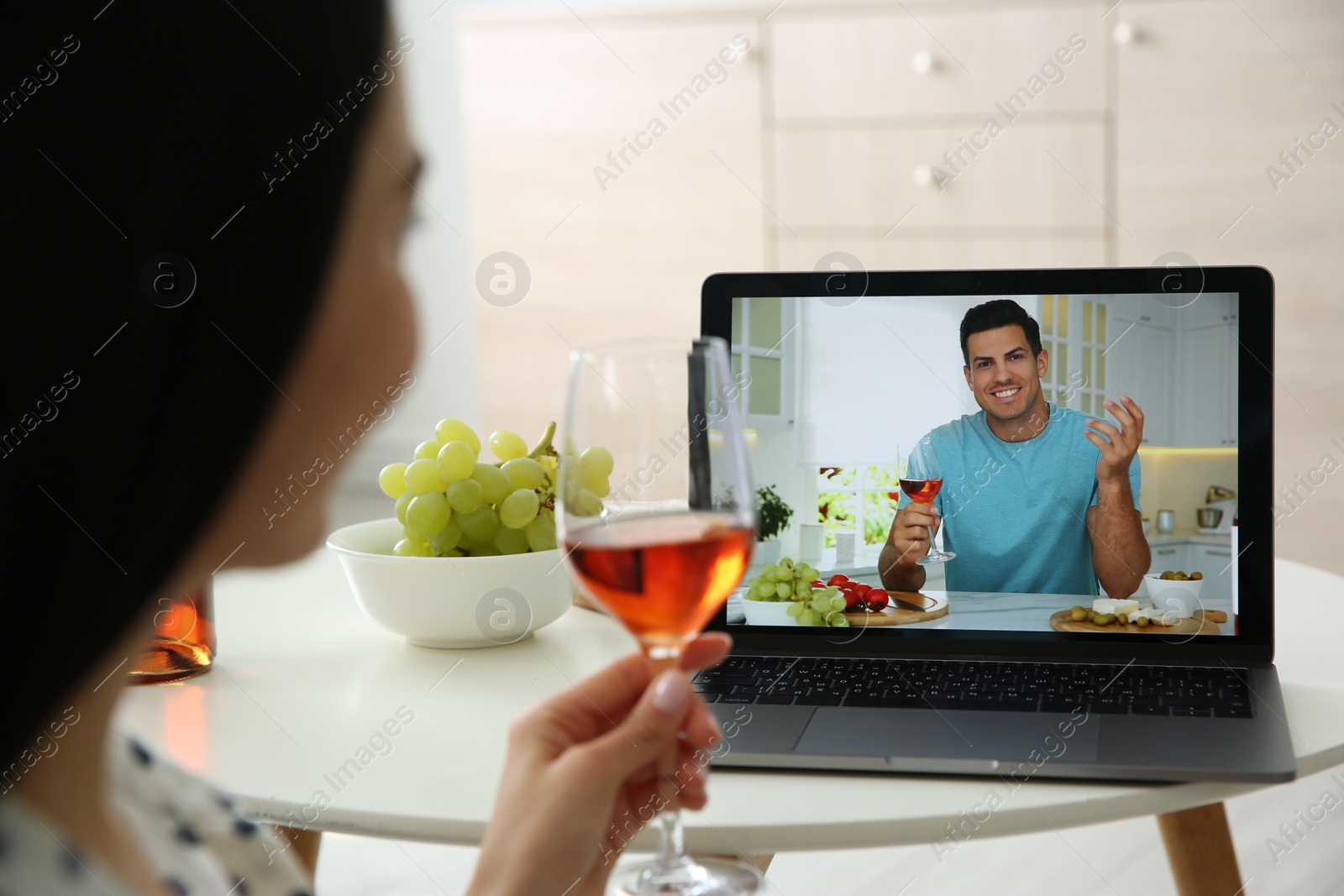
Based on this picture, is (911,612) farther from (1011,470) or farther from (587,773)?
(587,773)

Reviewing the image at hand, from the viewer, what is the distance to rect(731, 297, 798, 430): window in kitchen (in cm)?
101

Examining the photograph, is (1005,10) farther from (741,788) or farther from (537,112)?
(741,788)

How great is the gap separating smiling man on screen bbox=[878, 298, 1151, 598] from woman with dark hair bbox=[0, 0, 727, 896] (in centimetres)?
57

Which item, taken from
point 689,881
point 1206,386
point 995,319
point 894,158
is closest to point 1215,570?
point 1206,386

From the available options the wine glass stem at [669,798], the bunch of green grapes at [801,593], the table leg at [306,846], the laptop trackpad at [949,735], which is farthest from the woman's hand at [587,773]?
the table leg at [306,846]

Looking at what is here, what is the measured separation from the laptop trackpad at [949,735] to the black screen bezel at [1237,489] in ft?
0.53

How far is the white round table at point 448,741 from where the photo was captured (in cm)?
68

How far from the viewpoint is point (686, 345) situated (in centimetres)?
57

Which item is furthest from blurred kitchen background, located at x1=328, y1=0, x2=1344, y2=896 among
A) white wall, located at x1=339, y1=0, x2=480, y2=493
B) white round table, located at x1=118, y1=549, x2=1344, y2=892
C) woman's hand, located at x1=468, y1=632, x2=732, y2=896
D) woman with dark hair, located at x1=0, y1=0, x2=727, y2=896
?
woman with dark hair, located at x1=0, y1=0, x2=727, y2=896

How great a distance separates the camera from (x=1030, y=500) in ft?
3.16

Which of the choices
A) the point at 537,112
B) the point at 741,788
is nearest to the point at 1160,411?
the point at 741,788

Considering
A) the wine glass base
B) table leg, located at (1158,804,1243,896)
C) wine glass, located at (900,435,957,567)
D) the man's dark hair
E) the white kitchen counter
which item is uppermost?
the man's dark hair

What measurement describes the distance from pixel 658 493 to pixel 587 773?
5.5 inches

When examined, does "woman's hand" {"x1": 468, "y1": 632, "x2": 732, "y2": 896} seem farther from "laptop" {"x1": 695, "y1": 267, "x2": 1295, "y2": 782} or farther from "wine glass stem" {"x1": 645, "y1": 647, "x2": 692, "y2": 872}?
"laptop" {"x1": 695, "y1": 267, "x2": 1295, "y2": 782}
